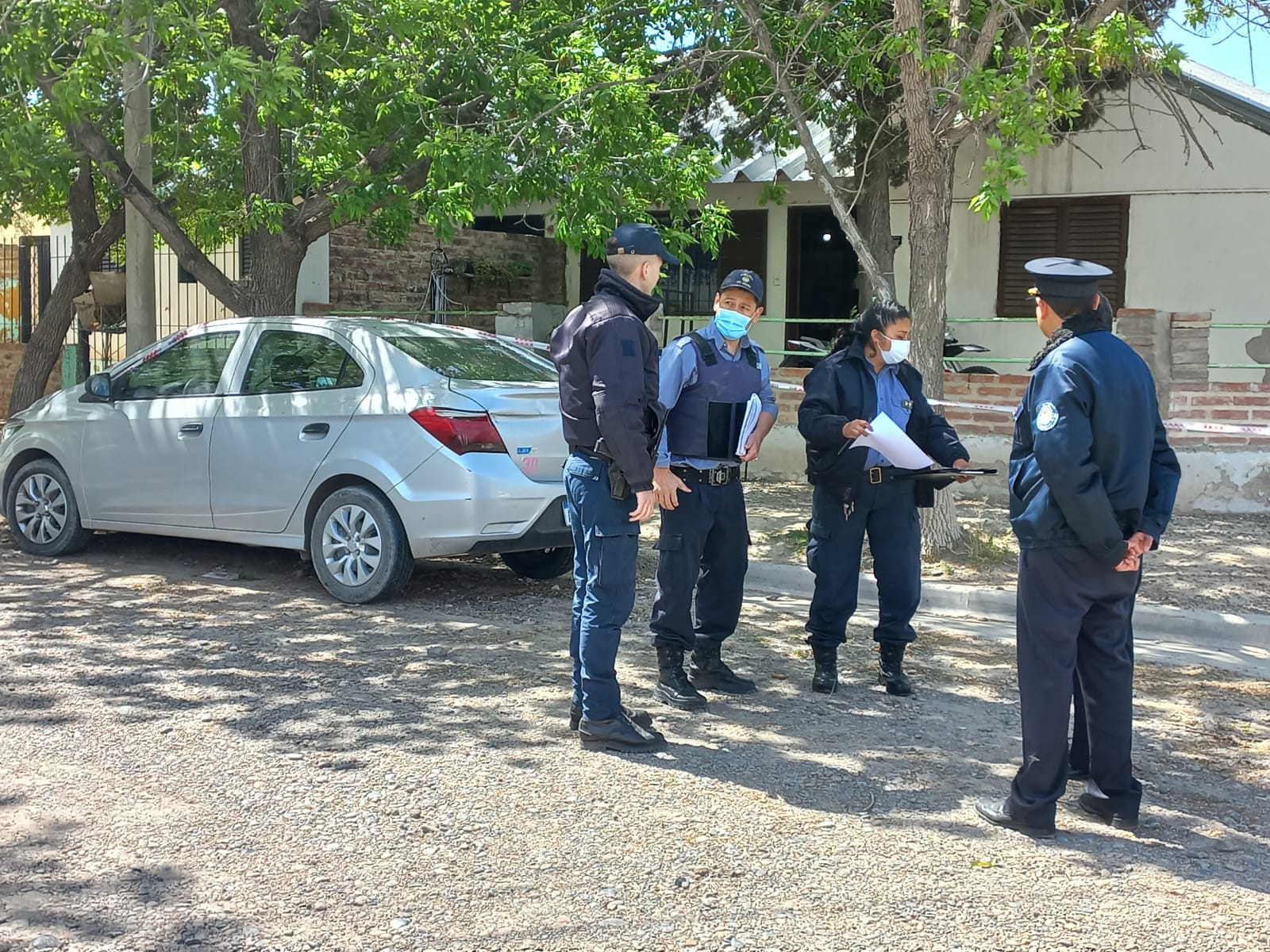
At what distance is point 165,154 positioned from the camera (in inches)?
476

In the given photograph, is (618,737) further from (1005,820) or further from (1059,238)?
(1059,238)

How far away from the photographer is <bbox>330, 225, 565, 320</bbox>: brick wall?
1675 centimetres

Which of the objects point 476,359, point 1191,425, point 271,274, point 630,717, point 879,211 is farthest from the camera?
point 879,211

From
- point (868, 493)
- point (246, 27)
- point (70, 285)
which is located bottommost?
point (868, 493)

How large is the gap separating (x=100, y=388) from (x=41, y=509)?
999 mm

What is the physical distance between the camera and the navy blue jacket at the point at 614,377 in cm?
472

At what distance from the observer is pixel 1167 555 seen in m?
8.82

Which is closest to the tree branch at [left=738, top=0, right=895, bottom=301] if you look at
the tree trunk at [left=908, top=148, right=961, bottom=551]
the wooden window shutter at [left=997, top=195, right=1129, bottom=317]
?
the tree trunk at [left=908, top=148, right=961, bottom=551]

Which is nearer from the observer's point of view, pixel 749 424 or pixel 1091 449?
pixel 1091 449

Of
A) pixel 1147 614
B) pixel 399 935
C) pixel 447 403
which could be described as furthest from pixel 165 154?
pixel 399 935

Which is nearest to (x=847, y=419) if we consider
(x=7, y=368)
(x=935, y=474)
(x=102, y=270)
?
(x=935, y=474)

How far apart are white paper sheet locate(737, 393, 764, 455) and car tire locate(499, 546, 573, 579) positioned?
2.67 m

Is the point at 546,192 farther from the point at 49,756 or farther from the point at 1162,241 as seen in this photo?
the point at 1162,241

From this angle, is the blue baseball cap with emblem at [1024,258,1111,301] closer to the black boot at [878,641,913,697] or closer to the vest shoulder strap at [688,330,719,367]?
the vest shoulder strap at [688,330,719,367]
